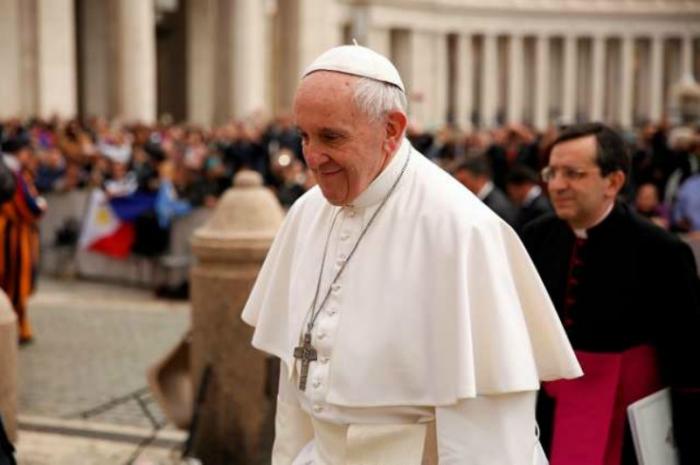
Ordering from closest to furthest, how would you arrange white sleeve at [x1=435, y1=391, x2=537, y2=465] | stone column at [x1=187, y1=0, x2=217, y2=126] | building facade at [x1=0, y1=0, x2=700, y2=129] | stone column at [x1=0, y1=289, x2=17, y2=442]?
white sleeve at [x1=435, y1=391, x2=537, y2=465], stone column at [x1=0, y1=289, x2=17, y2=442], building facade at [x1=0, y1=0, x2=700, y2=129], stone column at [x1=187, y1=0, x2=217, y2=126]

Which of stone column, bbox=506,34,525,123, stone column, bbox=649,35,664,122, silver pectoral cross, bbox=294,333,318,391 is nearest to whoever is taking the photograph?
silver pectoral cross, bbox=294,333,318,391

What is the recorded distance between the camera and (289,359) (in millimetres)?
3439

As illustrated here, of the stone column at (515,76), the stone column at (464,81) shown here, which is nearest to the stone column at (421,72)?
the stone column at (464,81)

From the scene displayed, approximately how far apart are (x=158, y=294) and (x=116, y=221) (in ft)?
5.01

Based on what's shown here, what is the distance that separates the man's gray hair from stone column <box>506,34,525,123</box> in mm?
65037

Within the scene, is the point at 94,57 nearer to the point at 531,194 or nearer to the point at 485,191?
the point at 531,194

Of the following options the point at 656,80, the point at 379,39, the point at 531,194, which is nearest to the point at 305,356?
the point at 531,194

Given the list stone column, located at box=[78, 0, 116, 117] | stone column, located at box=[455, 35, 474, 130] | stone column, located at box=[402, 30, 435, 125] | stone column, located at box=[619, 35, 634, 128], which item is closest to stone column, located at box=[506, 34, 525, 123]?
stone column, located at box=[455, 35, 474, 130]

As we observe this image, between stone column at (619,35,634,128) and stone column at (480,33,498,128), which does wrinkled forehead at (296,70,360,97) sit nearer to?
stone column at (480,33,498,128)

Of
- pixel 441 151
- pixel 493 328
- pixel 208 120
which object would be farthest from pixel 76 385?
pixel 208 120

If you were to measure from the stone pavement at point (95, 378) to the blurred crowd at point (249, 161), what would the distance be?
182 centimetres

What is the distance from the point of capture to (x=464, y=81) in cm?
6450

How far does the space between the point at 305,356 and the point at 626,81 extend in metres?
72.8

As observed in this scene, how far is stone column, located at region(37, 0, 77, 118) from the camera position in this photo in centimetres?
2556
